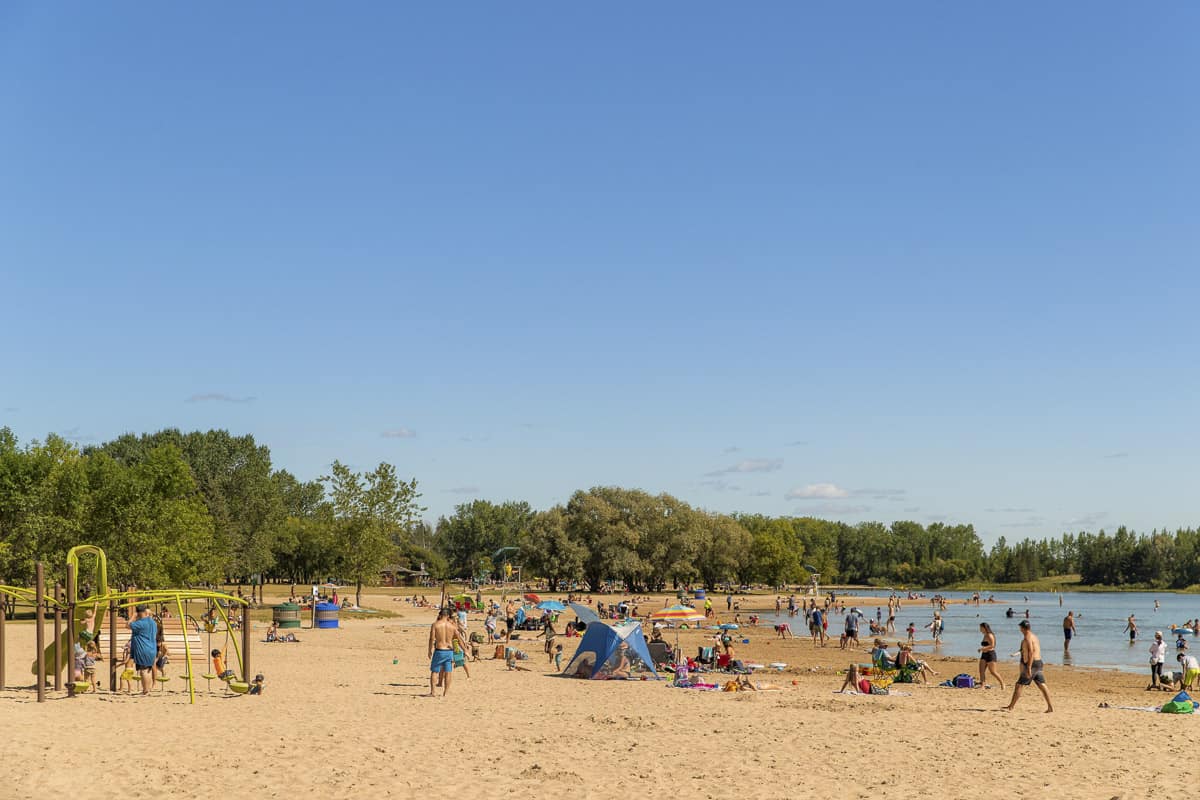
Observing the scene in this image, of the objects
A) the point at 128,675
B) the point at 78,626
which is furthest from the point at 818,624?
the point at 128,675

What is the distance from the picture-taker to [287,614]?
40.6 m

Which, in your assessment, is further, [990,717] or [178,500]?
[178,500]

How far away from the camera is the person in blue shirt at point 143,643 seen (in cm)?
1869

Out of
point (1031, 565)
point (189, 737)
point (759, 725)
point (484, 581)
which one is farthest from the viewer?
point (1031, 565)

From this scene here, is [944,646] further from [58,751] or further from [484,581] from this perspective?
[484,581]

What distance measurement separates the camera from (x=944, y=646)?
43.5 meters

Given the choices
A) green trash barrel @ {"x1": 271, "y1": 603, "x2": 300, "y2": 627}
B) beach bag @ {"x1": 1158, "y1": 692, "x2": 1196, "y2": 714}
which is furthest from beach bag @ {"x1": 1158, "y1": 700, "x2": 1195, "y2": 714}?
green trash barrel @ {"x1": 271, "y1": 603, "x2": 300, "y2": 627}

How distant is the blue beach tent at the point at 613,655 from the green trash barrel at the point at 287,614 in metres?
19.3

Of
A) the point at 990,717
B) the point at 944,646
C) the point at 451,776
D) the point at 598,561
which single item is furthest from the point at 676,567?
the point at 451,776

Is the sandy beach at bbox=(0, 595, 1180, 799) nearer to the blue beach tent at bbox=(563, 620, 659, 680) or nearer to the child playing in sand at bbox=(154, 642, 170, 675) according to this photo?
the child playing in sand at bbox=(154, 642, 170, 675)

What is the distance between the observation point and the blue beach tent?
23.6 meters

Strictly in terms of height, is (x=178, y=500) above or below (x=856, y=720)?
above

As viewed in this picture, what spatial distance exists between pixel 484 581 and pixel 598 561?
28.5m

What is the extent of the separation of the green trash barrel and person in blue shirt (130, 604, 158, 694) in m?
21.3
